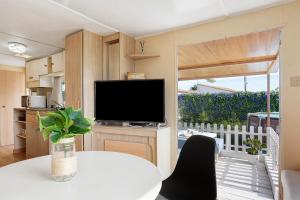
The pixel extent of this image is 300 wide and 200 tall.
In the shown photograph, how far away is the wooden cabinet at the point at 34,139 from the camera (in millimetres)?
3758

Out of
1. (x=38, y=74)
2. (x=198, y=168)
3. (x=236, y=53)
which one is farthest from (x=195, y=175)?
(x=38, y=74)

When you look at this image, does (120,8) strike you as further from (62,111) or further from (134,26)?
(62,111)

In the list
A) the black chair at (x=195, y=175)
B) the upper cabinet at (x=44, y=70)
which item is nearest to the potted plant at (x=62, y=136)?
the black chair at (x=195, y=175)

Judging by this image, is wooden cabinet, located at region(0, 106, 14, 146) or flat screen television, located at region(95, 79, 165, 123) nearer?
flat screen television, located at region(95, 79, 165, 123)

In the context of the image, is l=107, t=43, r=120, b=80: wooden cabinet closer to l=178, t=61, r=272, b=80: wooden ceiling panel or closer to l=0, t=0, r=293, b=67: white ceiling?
l=0, t=0, r=293, b=67: white ceiling

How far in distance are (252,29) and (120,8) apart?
1652 millimetres

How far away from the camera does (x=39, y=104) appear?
14.4 ft

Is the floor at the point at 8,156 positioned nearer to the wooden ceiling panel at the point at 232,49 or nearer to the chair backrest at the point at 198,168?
the chair backrest at the point at 198,168

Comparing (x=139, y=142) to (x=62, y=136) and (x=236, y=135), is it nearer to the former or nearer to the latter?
(x=62, y=136)

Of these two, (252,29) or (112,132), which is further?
(112,132)

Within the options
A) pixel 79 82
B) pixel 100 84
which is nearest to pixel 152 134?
pixel 100 84

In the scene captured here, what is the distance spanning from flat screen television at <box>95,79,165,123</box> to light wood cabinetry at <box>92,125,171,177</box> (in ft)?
0.64

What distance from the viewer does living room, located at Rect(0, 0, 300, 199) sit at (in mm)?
1136

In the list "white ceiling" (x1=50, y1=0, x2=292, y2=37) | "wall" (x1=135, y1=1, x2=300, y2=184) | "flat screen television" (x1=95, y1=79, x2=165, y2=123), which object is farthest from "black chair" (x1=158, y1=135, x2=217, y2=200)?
"white ceiling" (x1=50, y1=0, x2=292, y2=37)
